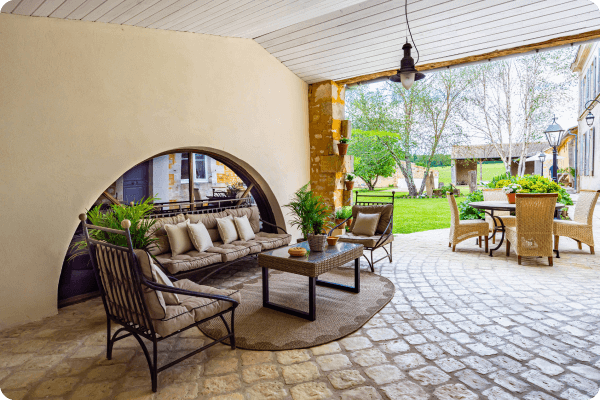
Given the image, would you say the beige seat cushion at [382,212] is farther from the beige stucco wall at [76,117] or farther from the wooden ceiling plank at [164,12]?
the wooden ceiling plank at [164,12]

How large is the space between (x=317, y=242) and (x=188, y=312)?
1.66 metres

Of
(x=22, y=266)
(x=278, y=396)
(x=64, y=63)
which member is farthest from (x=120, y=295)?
(x=64, y=63)

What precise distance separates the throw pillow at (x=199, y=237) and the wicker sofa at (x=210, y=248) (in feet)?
0.23

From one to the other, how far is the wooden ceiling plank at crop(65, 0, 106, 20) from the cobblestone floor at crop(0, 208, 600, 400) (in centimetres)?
288

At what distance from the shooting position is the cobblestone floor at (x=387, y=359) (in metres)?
2.14

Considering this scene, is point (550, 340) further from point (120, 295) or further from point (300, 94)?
point (300, 94)

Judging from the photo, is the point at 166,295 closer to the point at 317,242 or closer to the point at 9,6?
the point at 317,242

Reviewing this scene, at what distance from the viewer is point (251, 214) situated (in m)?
5.43

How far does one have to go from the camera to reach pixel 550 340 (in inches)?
106

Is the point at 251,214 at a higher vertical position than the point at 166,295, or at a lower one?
higher

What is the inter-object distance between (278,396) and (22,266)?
9.06ft

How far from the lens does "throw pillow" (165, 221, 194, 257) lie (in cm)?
405

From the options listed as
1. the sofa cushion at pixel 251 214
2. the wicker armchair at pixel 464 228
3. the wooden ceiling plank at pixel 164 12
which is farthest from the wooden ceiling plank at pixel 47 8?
the wicker armchair at pixel 464 228

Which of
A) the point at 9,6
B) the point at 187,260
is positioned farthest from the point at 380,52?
the point at 9,6
